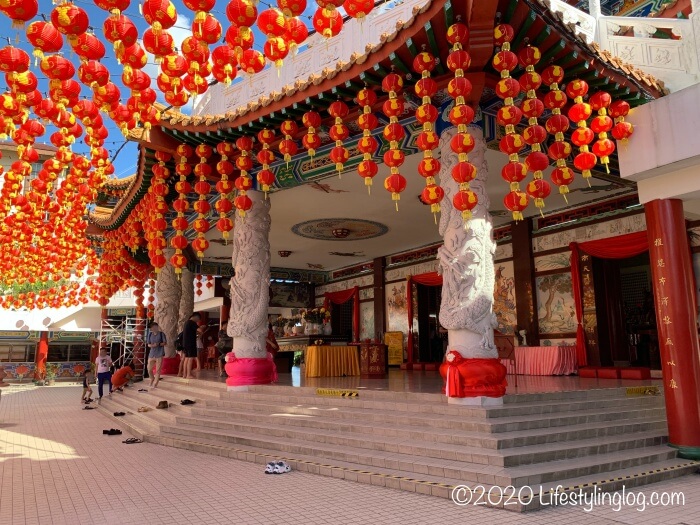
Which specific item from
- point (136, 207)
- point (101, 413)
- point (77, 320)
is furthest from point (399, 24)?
point (77, 320)

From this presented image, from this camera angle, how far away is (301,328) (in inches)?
460

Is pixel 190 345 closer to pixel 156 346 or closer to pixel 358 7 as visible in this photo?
pixel 156 346

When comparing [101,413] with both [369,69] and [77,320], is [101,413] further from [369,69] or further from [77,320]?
[77,320]

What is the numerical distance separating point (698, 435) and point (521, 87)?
3976mm

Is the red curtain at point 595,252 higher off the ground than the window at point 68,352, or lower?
→ higher

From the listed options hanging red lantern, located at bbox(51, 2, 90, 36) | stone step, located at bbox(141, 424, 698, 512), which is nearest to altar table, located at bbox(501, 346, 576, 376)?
stone step, located at bbox(141, 424, 698, 512)

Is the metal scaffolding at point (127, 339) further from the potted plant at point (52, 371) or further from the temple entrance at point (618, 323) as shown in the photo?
the temple entrance at point (618, 323)

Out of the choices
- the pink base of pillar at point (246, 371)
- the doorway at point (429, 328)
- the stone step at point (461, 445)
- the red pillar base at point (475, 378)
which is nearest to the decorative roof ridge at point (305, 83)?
the red pillar base at point (475, 378)

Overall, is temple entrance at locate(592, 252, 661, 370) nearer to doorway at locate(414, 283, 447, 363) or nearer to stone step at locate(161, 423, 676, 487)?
doorway at locate(414, 283, 447, 363)

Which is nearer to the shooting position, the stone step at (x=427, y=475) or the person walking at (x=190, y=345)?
the stone step at (x=427, y=475)

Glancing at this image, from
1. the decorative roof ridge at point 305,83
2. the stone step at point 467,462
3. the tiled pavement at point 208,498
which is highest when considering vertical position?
the decorative roof ridge at point 305,83

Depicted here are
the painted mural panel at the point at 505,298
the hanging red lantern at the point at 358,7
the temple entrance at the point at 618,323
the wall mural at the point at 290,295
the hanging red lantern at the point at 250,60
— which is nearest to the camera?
the hanging red lantern at the point at 358,7

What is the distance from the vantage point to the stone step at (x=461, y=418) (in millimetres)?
4820

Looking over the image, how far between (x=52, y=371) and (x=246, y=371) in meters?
20.6
